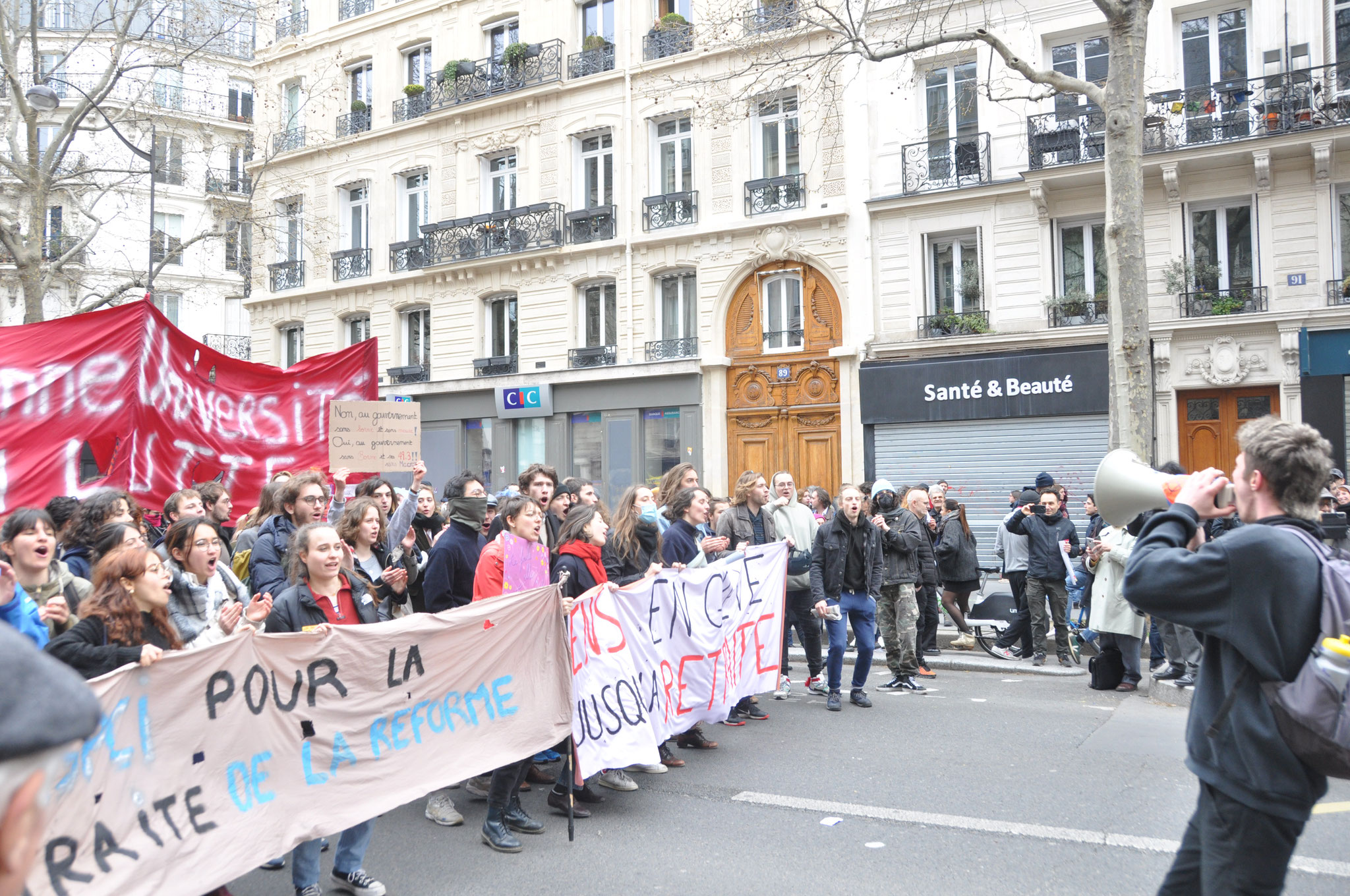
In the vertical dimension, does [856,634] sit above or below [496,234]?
below

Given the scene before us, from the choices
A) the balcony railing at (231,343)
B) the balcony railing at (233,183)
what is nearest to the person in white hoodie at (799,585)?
the balcony railing at (231,343)

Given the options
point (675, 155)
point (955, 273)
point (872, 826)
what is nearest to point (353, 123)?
point (675, 155)

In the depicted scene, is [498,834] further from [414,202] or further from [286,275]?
[286,275]

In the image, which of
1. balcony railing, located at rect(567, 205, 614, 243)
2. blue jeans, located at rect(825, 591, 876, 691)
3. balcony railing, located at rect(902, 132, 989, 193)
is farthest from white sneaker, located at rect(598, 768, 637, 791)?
balcony railing, located at rect(567, 205, 614, 243)

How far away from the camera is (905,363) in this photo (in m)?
18.7

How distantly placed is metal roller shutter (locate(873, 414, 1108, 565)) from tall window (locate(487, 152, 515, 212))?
35.2ft

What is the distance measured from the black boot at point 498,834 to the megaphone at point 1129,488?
10.8 feet

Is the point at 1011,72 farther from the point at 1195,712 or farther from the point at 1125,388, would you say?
the point at 1195,712

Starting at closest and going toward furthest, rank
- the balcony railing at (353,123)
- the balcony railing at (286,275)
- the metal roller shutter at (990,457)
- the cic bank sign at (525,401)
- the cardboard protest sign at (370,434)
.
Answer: the cardboard protest sign at (370,434)
the metal roller shutter at (990,457)
the cic bank sign at (525,401)
the balcony railing at (353,123)
the balcony railing at (286,275)

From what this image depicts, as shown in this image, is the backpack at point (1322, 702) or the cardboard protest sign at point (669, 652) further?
the cardboard protest sign at point (669, 652)

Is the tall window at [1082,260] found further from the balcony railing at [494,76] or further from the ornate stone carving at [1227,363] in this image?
the balcony railing at [494,76]

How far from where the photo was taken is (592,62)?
22656mm

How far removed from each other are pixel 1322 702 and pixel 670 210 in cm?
1994

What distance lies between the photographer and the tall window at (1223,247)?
16.6 m
